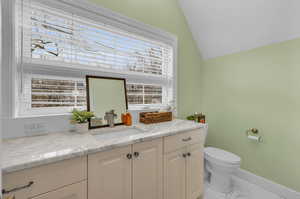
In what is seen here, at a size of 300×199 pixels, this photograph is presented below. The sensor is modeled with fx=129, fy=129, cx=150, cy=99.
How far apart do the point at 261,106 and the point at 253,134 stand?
42cm

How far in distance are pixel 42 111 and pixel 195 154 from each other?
1.60 meters

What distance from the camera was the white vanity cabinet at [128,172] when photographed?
0.85 m

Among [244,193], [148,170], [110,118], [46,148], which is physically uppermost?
[110,118]

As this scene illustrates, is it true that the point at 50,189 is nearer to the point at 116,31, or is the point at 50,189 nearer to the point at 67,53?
the point at 67,53

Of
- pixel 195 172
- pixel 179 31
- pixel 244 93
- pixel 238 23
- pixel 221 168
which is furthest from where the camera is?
pixel 179 31

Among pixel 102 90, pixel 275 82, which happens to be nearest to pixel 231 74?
pixel 275 82

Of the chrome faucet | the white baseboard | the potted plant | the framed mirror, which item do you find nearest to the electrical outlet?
the potted plant

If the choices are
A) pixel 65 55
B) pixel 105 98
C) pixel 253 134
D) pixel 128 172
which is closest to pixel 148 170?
pixel 128 172

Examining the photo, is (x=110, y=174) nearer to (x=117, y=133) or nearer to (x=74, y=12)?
(x=117, y=133)

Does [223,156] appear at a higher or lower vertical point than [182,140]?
lower

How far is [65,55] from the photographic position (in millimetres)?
1253

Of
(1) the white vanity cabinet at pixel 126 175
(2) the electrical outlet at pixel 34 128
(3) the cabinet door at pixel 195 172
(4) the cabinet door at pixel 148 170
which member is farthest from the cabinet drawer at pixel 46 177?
(3) the cabinet door at pixel 195 172

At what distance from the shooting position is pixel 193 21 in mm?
2131

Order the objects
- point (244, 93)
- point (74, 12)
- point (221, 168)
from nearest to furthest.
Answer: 1. point (74, 12)
2. point (221, 168)
3. point (244, 93)
